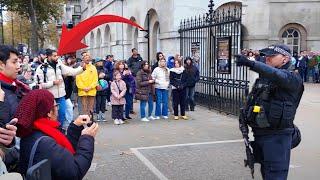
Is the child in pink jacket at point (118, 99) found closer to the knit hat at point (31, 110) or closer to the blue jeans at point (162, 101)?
the blue jeans at point (162, 101)

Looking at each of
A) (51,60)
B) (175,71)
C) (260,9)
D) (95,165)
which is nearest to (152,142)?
(95,165)

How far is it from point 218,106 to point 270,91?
8455 mm

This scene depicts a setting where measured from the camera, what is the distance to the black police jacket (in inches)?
169

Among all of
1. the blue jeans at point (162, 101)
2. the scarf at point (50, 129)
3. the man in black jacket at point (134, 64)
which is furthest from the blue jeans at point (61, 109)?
the man in black jacket at point (134, 64)

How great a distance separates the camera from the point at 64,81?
8891mm

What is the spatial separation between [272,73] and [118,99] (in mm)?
7439

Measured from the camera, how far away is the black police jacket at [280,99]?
4.29 meters

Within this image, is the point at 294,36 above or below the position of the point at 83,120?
above

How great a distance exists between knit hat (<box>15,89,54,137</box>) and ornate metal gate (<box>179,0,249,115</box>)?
7769mm

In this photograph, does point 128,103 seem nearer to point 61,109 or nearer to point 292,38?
point 61,109

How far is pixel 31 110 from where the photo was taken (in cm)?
310

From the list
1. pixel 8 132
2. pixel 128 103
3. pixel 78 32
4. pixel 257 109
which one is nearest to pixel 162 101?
pixel 128 103

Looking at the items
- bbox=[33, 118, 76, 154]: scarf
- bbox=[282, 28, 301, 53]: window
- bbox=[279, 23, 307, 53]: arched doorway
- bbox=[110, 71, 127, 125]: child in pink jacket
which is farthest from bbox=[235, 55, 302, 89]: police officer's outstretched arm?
bbox=[282, 28, 301, 53]: window

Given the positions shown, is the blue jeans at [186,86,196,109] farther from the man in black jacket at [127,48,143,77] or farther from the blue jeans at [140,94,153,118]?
the man in black jacket at [127,48,143,77]
